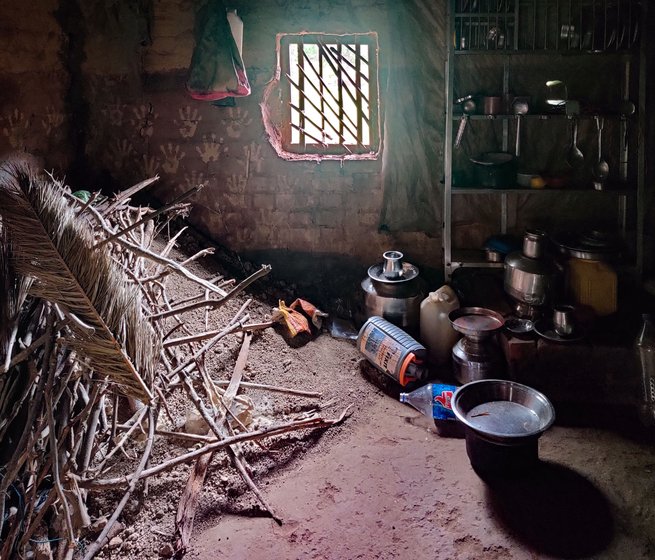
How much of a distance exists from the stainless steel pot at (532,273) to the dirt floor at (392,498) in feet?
2.68

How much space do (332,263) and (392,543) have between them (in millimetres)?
2542

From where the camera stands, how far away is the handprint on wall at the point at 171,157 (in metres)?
4.66

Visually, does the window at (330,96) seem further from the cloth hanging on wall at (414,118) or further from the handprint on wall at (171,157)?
the handprint on wall at (171,157)

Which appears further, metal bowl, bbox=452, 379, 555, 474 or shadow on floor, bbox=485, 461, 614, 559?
metal bowl, bbox=452, 379, 555, 474

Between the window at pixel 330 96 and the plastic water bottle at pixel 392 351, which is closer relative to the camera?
the plastic water bottle at pixel 392 351

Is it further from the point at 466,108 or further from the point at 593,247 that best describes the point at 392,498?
the point at 466,108

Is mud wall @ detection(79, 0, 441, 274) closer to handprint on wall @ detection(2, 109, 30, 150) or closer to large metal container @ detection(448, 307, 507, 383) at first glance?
handprint on wall @ detection(2, 109, 30, 150)

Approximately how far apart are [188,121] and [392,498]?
3156 millimetres

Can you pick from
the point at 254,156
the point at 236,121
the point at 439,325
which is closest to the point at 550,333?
the point at 439,325

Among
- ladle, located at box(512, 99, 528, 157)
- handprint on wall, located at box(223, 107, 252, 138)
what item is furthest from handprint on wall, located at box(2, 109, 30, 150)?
ladle, located at box(512, 99, 528, 157)

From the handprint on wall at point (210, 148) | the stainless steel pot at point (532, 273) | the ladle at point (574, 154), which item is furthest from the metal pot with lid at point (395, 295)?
the handprint on wall at point (210, 148)

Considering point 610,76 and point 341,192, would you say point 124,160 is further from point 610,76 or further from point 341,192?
point 610,76

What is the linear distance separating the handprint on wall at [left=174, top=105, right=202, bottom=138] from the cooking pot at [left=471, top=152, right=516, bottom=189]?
208 cm

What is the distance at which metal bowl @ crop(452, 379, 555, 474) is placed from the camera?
2.79 m
